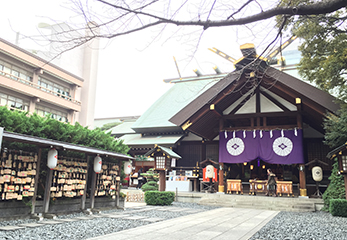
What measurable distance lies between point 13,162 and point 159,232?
160 inches

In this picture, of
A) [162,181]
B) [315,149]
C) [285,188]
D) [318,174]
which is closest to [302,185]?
[285,188]

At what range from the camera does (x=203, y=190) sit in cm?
1727

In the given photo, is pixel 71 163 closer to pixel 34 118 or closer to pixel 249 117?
pixel 34 118

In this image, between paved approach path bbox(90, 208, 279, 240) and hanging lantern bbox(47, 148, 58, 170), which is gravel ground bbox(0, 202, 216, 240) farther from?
hanging lantern bbox(47, 148, 58, 170)

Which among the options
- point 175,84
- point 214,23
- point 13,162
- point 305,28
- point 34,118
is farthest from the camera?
point 175,84

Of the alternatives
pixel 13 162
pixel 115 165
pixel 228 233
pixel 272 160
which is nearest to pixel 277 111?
pixel 272 160

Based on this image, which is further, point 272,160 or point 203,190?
point 203,190

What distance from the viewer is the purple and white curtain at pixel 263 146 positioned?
1462 cm

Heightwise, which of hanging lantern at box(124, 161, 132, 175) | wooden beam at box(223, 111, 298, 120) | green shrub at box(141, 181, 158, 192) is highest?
wooden beam at box(223, 111, 298, 120)

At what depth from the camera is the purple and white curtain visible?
14.6 meters

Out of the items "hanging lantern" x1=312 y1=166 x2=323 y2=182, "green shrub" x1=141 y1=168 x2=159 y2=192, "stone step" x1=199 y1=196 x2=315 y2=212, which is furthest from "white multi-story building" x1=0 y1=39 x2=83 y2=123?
"hanging lantern" x1=312 y1=166 x2=323 y2=182

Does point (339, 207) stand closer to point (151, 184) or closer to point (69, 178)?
point (69, 178)

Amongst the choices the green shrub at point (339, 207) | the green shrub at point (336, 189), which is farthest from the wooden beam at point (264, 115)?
the green shrub at point (339, 207)

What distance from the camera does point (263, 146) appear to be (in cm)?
1537
